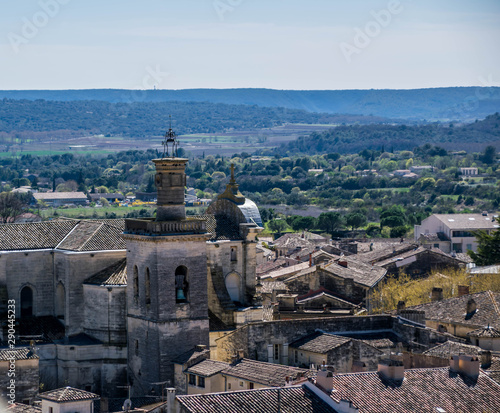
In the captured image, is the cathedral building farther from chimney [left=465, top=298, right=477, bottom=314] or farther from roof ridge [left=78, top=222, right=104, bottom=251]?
chimney [left=465, top=298, right=477, bottom=314]

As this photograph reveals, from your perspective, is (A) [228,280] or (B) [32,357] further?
(A) [228,280]

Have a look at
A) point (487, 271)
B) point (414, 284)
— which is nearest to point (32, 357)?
point (414, 284)

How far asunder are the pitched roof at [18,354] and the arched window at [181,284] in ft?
17.7

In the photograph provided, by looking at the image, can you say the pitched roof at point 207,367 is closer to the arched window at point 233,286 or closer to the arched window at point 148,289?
the arched window at point 148,289

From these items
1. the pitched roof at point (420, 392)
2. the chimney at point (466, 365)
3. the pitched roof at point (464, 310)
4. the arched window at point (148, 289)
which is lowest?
the pitched roof at point (464, 310)

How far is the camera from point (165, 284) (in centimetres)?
4422

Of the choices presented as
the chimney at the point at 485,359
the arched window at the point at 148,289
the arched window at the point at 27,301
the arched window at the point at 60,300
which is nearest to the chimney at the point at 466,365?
the chimney at the point at 485,359

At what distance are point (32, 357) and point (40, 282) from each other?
5.42 meters

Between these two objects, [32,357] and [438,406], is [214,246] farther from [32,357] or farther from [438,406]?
[438,406]

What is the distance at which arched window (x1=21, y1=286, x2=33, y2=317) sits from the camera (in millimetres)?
48656

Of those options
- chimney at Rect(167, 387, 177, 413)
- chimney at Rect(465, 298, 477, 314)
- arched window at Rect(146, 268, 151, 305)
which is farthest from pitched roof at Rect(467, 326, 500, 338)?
chimney at Rect(167, 387, 177, 413)

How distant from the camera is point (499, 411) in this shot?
117 ft

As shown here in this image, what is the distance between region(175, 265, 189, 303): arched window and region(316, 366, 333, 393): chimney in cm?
1145

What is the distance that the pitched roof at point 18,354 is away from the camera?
43.8 meters
